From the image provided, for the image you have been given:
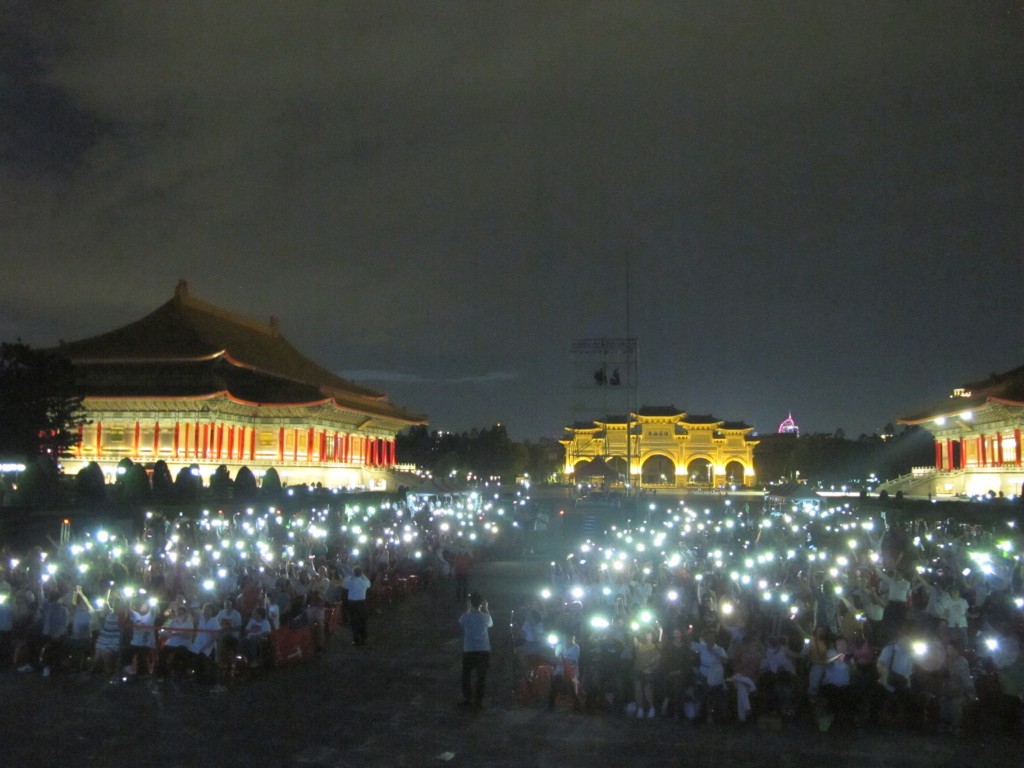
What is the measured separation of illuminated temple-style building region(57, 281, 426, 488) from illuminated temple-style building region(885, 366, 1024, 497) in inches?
1445

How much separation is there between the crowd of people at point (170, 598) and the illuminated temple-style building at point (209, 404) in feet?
94.3

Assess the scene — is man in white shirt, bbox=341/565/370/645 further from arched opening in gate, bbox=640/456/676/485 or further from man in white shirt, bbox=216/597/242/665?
arched opening in gate, bbox=640/456/676/485

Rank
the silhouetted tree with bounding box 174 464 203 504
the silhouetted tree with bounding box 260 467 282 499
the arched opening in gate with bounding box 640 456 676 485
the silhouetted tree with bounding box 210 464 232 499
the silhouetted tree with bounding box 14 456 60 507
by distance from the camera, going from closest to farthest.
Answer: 1. the silhouetted tree with bounding box 14 456 60 507
2. the silhouetted tree with bounding box 174 464 203 504
3. the silhouetted tree with bounding box 210 464 232 499
4. the silhouetted tree with bounding box 260 467 282 499
5. the arched opening in gate with bounding box 640 456 676 485

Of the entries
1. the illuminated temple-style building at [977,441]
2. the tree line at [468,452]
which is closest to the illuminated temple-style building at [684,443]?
the tree line at [468,452]

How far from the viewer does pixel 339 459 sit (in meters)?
63.2

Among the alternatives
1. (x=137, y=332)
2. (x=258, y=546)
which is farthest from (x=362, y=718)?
(x=137, y=332)

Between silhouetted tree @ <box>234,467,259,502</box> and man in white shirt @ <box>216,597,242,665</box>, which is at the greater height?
silhouetted tree @ <box>234,467,259,502</box>

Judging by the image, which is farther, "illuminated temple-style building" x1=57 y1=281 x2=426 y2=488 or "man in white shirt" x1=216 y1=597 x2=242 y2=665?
"illuminated temple-style building" x1=57 y1=281 x2=426 y2=488

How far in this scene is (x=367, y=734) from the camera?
1055cm

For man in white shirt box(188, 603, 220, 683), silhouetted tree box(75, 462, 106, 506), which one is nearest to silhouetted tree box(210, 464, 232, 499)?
silhouetted tree box(75, 462, 106, 506)

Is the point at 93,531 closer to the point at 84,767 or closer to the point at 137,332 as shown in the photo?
the point at 84,767

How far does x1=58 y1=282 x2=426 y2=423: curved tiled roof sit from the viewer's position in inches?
2032

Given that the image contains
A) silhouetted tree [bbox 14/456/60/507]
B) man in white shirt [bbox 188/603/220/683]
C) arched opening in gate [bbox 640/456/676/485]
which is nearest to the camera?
man in white shirt [bbox 188/603/220/683]

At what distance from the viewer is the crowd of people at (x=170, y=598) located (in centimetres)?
1297
